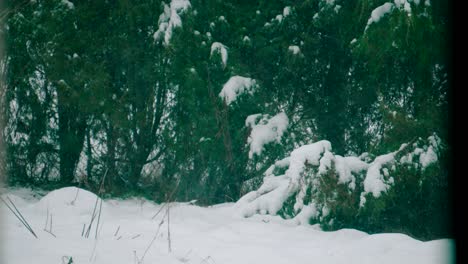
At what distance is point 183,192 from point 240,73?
212 centimetres

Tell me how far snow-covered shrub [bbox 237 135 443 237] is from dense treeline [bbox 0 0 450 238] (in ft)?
3.87

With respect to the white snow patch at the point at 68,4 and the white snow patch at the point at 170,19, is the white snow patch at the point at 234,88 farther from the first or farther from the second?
the white snow patch at the point at 68,4

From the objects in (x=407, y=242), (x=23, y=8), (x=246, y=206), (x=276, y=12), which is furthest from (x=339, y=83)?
(x=23, y=8)

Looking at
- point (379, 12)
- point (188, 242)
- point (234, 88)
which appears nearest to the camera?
point (188, 242)

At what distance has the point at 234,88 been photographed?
20.0 ft

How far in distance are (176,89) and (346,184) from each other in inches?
130

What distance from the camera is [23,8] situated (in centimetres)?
568

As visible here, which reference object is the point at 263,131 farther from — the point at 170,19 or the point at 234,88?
the point at 170,19

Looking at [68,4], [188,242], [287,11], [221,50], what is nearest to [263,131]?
[221,50]

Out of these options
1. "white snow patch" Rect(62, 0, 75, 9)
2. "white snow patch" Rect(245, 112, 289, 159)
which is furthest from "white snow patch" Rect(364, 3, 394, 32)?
"white snow patch" Rect(62, 0, 75, 9)

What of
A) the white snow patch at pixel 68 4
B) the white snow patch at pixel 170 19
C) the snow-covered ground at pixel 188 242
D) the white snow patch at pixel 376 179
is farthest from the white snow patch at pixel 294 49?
the white snow patch at pixel 68 4

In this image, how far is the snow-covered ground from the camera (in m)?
2.75

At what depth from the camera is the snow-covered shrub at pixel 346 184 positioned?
4.32 m

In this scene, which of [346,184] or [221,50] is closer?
[346,184]
